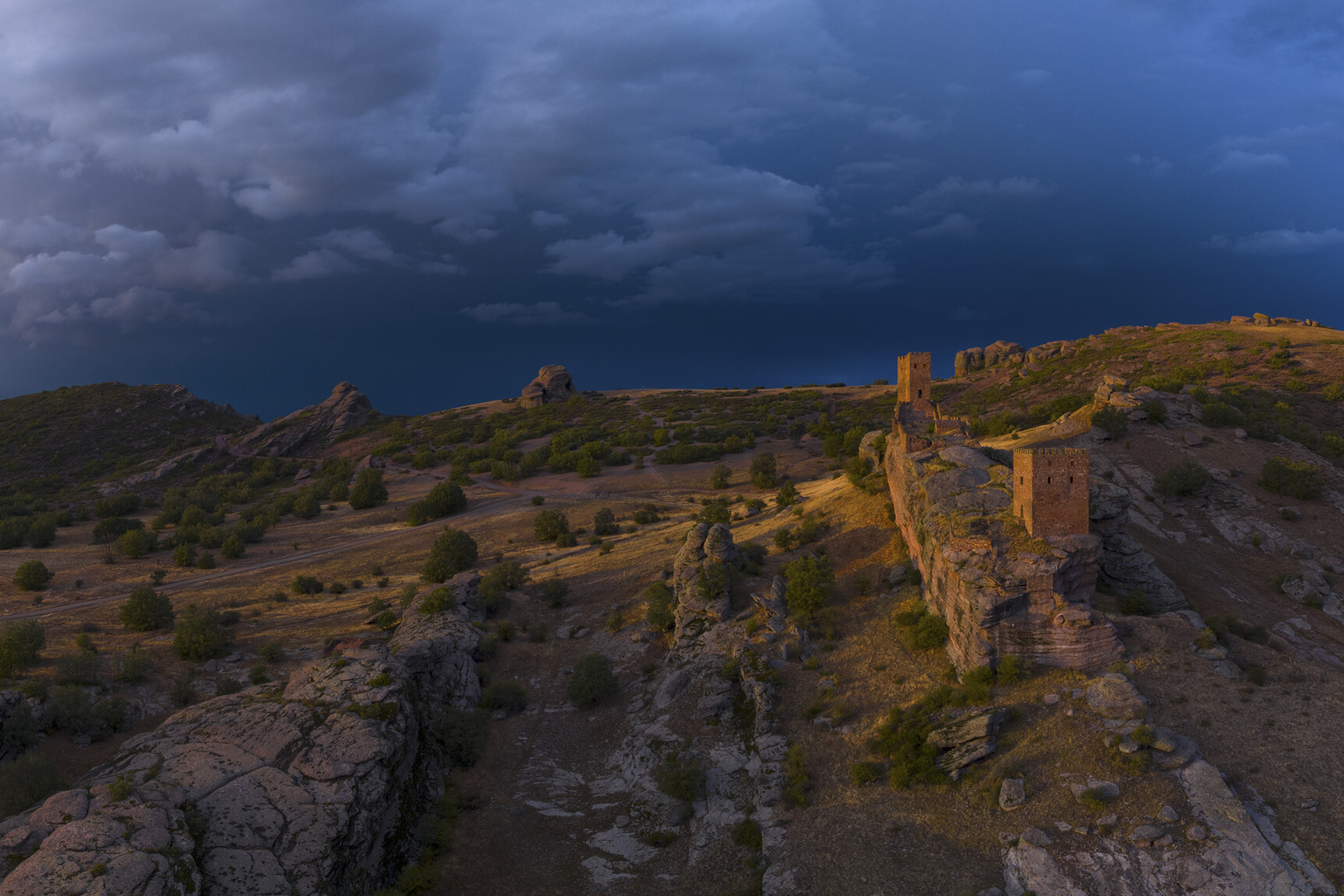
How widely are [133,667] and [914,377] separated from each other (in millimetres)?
47452

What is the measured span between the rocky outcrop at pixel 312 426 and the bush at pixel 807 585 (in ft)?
351

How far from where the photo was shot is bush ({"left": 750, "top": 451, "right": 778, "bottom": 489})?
6462 centimetres

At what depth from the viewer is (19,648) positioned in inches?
1130

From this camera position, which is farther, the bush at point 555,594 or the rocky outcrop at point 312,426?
the rocky outcrop at point 312,426

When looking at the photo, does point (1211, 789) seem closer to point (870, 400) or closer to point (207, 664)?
point (207, 664)

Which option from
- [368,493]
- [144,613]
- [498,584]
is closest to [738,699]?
[498,584]

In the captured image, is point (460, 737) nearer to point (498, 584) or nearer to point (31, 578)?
point (498, 584)

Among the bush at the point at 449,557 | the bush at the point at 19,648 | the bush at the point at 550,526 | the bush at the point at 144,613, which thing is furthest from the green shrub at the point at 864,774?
the bush at the point at 144,613

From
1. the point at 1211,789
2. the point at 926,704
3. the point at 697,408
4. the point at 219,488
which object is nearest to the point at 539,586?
the point at 926,704

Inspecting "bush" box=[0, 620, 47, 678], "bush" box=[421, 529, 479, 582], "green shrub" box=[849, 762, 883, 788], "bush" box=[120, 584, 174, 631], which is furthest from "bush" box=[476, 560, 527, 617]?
"green shrub" box=[849, 762, 883, 788]

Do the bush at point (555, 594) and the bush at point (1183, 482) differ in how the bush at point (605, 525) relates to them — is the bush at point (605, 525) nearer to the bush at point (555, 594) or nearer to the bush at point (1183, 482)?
the bush at point (555, 594)

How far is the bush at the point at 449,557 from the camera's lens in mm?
45938

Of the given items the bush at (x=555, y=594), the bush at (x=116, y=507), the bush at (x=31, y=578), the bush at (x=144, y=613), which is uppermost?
the bush at (x=116, y=507)

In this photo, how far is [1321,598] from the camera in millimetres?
33062
